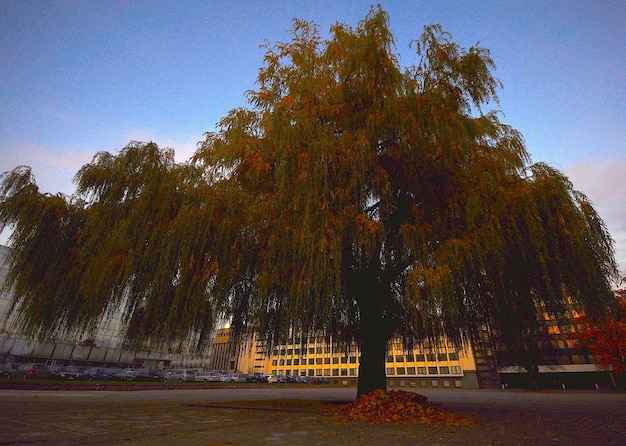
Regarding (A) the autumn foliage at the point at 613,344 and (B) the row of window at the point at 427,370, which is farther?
(B) the row of window at the point at 427,370

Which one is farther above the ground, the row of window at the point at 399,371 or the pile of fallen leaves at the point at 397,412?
the row of window at the point at 399,371

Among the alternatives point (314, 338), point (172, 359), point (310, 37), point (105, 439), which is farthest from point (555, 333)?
point (172, 359)

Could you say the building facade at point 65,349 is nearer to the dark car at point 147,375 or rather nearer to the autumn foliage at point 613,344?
the dark car at point 147,375

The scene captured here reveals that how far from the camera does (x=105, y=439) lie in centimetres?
547

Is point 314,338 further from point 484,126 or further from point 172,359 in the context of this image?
point 172,359

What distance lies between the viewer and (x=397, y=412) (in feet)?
29.3

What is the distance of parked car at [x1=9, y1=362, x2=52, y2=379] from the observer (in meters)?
28.4

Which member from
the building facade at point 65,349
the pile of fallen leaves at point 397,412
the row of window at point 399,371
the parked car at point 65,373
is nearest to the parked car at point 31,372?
the parked car at point 65,373

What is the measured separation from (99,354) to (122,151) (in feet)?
201

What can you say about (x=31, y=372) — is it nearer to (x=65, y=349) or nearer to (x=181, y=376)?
(x=181, y=376)

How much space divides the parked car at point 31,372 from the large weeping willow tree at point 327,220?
25.8 metres

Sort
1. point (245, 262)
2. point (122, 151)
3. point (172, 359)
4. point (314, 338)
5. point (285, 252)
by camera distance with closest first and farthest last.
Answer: point (285, 252)
point (245, 262)
point (122, 151)
point (314, 338)
point (172, 359)

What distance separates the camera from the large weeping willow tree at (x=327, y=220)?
8602mm

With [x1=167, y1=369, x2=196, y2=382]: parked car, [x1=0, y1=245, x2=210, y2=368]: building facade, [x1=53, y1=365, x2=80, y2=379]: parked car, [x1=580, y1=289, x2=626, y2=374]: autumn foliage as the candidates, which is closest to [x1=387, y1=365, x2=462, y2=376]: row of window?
[x1=580, y1=289, x2=626, y2=374]: autumn foliage
